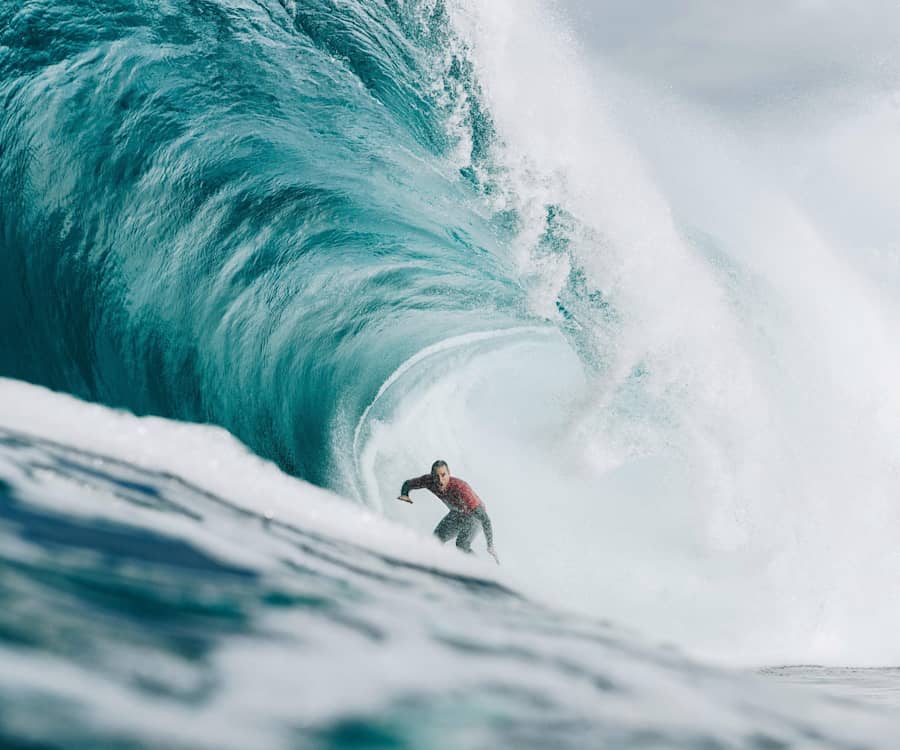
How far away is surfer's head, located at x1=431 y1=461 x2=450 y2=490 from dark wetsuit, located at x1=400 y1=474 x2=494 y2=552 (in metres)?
0.03

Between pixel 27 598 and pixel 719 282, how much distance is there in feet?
22.1

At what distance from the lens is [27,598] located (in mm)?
1197

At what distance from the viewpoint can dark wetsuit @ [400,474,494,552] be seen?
4926mm

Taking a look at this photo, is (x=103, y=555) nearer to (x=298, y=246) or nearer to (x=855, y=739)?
(x=855, y=739)

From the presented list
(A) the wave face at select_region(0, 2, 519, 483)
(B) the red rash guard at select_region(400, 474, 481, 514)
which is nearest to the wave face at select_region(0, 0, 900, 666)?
(A) the wave face at select_region(0, 2, 519, 483)

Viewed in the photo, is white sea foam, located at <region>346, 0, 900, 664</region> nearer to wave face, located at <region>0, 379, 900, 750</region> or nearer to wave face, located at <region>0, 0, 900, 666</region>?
wave face, located at <region>0, 0, 900, 666</region>

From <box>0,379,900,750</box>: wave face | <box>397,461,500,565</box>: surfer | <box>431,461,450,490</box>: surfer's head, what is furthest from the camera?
<box>397,461,500,565</box>: surfer

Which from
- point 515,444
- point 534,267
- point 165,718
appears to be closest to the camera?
point 165,718

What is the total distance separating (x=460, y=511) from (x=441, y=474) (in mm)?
432

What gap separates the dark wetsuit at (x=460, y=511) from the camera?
493 centimetres

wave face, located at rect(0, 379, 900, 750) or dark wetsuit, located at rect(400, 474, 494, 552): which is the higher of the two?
dark wetsuit, located at rect(400, 474, 494, 552)

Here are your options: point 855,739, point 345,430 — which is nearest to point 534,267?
point 345,430

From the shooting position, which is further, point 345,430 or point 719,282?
point 345,430

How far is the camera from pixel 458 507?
5020mm
